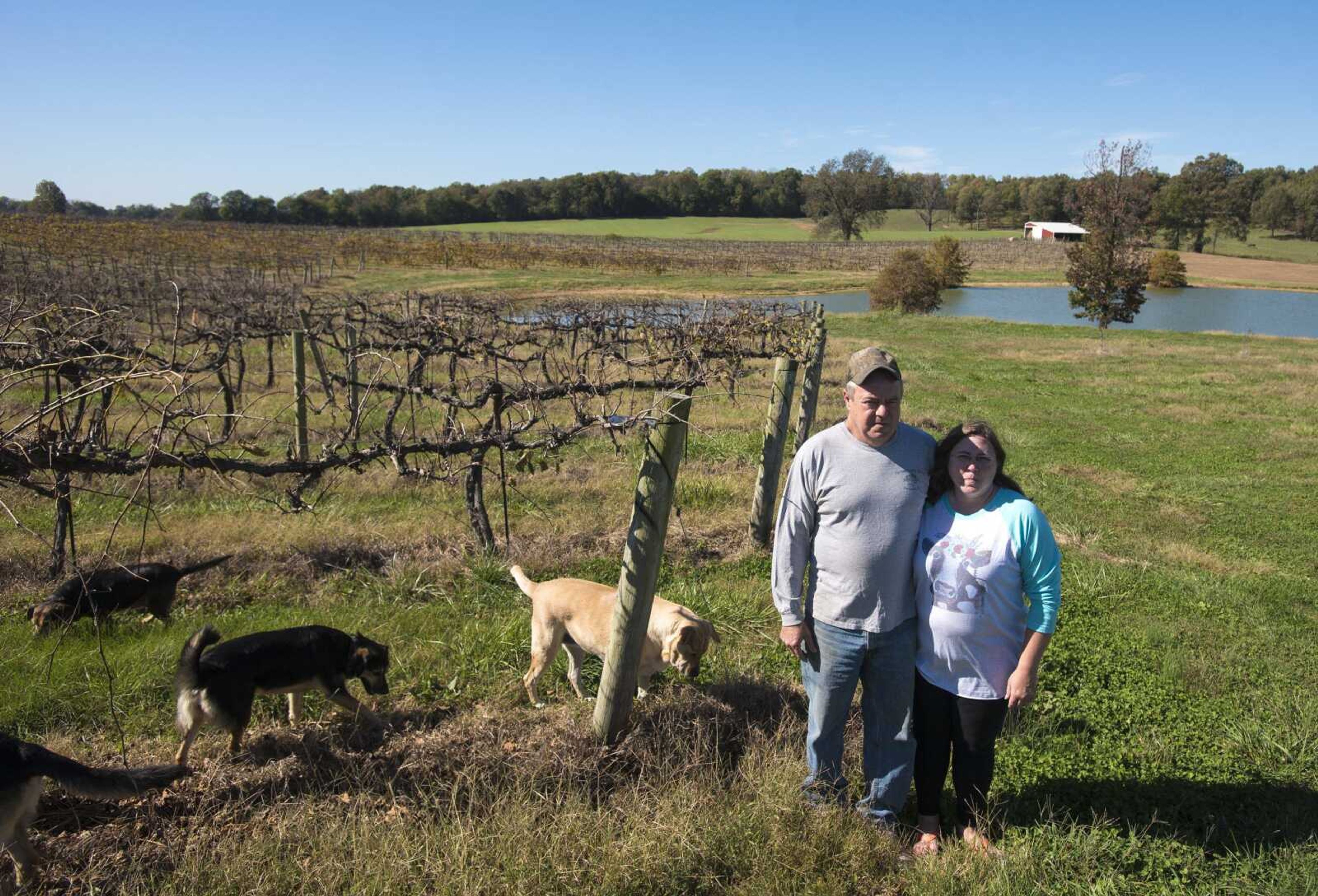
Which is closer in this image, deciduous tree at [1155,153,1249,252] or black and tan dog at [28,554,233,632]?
black and tan dog at [28,554,233,632]

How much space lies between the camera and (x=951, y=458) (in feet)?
10.0

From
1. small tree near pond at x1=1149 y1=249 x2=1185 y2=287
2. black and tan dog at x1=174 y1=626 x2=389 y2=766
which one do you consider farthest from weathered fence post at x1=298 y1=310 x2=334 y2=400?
small tree near pond at x1=1149 y1=249 x2=1185 y2=287

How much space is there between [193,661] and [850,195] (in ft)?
331

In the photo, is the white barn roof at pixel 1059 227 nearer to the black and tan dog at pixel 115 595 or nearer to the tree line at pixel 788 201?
the tree line at pixel 788 201

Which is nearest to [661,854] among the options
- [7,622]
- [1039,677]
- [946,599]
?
[946,599]

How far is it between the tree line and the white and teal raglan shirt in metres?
89.6

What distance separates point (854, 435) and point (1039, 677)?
108 inches

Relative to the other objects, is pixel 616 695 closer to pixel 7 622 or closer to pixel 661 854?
pixel 661 854

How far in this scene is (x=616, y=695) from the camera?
146 inches

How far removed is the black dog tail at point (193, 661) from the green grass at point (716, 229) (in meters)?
79.4

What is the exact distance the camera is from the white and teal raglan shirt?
290cm

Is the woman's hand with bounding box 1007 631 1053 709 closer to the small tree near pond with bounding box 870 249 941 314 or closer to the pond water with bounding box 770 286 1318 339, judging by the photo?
the pond water with bounding box 770 286 1318 339

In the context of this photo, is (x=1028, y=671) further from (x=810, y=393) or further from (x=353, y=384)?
(x=810, y=393)

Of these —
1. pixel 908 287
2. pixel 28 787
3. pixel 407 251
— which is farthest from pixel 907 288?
pixel 407 251
